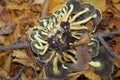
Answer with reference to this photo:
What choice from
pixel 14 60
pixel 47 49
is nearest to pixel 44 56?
pixel 47 49

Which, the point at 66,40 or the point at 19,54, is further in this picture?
the point at 19,54

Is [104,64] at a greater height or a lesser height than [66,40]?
lesser

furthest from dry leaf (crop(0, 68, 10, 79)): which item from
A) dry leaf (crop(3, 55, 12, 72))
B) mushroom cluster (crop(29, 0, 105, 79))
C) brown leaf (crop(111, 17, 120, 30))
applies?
brown leaf (crop(111, 17, 120, 30))

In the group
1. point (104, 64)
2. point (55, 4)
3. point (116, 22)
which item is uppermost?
point (55, 4)

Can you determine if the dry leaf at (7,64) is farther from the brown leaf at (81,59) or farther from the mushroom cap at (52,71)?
the brown leaf at (81,59)

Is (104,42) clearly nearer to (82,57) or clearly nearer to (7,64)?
(82,57)

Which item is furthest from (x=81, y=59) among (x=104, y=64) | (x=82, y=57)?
(x=104, y=64)

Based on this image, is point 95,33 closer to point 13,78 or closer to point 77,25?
point 77,25

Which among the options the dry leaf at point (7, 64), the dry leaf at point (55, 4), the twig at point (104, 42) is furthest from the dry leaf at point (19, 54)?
the twig at point (104, 42)
